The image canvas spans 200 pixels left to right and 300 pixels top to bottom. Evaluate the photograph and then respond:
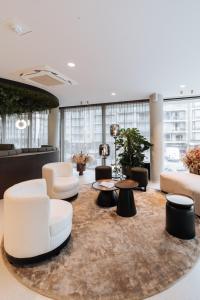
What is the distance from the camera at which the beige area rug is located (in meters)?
1.46

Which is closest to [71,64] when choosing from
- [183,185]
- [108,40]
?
[108,40]

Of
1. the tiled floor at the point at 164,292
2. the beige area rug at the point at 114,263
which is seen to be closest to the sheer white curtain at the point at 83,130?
the beige area rug at the point at 114,263

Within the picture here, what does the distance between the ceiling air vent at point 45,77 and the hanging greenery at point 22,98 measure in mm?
476

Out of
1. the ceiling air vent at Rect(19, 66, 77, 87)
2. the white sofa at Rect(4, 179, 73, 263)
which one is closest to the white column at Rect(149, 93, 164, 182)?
the ceiling air vent at Rect(19, 66, 77, 87)

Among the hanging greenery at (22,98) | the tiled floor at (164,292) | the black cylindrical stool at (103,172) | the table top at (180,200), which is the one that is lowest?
the tiled floor at (164,292)

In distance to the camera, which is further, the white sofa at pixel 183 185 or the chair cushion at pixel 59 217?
the white sofa at pixel 183 185

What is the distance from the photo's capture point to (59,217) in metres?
1.94

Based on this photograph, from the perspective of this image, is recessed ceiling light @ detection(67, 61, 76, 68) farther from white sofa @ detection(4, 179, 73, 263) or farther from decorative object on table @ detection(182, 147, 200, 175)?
decorative object on table @ detection(182, 147, 200, 175)

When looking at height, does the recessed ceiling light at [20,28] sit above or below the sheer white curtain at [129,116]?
above

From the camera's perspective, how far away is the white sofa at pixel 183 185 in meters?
2.82

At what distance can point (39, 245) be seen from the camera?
5.65ft

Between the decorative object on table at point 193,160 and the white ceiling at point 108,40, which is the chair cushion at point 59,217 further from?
the decorative object on table at point 193,160

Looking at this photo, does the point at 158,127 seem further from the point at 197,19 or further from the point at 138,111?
the point at 197,19

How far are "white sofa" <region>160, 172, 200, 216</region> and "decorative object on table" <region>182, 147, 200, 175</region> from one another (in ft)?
0.98
